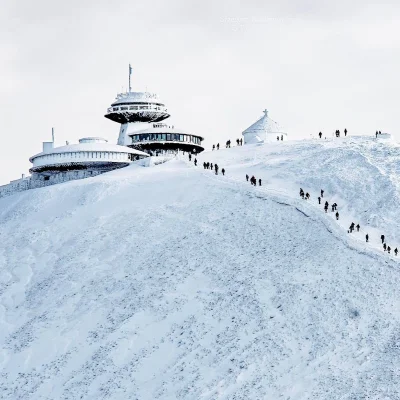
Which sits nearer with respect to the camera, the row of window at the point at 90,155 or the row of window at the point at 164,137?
the row of window at the point at 90,155

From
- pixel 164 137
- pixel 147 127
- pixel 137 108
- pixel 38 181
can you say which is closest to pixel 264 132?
pixel 164 137

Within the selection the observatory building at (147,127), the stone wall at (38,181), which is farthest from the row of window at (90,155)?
the observatory building at (147,127)

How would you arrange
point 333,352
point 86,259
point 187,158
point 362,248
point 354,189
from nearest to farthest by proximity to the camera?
1. point 333,352
2. point 362,248
3. point 86,259
4. point 354,189
5. point 187,158

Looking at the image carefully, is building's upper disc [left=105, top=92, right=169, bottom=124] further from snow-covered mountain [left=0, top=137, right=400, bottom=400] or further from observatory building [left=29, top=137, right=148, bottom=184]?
snow-covered mountain [left=0, top=137, right=400, bottom=400]

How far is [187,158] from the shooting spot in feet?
307

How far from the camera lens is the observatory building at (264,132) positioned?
104 meters

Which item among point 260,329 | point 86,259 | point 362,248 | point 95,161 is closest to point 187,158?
point 95,161

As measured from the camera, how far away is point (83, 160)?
94.2 m

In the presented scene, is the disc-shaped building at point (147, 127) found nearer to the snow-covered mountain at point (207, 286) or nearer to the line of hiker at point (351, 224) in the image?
the snow-covered mountain at point (207, 286)

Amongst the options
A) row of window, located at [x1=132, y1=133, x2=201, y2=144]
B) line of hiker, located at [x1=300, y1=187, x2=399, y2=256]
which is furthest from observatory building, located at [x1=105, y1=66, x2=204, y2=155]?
line of hiker, located at [x1=300, y1=187, x2=399, y2=256]

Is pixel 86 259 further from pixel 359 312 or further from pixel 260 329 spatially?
pixel 359 312

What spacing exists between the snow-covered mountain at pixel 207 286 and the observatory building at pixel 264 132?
17.7 metres

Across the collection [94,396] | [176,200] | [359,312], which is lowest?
[94,396]

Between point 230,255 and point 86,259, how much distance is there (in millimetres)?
11408
